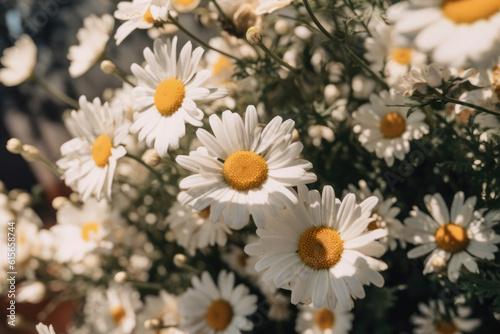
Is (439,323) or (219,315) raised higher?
(219,315)

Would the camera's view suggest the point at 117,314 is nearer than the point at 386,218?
No

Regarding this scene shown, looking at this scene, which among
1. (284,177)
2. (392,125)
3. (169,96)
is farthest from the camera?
(392,125)

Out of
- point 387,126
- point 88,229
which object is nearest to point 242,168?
point 387,126

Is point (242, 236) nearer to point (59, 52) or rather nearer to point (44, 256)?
point (44, 256)

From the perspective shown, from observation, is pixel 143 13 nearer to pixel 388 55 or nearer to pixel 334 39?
pixel 334 39

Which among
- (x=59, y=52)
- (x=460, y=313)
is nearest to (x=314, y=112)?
(x=460, y=313)

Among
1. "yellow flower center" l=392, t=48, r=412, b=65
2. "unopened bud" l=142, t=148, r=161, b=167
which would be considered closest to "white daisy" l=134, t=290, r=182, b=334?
"unopened bud" l=142, t=148, r=161, b=167

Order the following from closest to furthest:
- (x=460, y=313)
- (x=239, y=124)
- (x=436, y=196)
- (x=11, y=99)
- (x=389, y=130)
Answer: (x=239, y=124) < (x=436, y=196) < (x=389, y=130) < (x=460, y=313) < (x=11, y=99)
